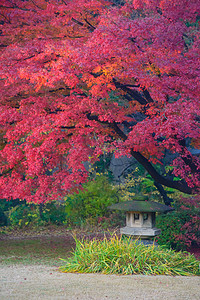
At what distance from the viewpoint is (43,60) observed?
8.71 metres

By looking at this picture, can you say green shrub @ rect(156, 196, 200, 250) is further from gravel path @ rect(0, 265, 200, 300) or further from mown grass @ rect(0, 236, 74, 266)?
gravel path @ rect(0, 265, 200, 300)

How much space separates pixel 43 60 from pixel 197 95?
11.8ft

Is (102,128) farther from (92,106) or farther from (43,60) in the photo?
(43,60)

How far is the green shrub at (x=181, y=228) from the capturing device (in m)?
9.77

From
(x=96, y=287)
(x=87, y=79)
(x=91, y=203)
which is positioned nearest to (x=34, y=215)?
(x=91, y=203)

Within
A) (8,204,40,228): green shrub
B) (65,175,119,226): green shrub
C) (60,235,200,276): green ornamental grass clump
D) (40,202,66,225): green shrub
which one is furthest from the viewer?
(40,202,66,225): green shrub

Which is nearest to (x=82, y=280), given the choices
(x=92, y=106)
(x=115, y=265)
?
(x=115, y=265)

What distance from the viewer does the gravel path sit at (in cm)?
495

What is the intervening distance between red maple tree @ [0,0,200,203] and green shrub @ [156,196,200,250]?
85 centimetres

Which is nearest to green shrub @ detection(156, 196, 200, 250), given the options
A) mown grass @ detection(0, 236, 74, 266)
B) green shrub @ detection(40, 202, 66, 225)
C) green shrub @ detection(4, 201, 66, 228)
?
mown grass @ detection(0, 236, 74, 266)

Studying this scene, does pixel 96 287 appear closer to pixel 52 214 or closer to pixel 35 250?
pixel 35 250

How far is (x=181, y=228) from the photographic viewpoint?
9828 millimetres

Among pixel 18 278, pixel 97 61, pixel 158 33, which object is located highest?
pixel 158 33

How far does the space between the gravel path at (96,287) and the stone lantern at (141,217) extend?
3517 millimetres
